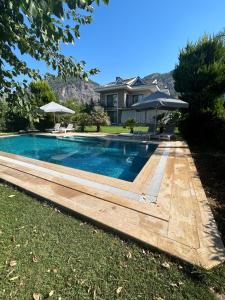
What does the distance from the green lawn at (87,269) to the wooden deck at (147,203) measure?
Result: 181mm

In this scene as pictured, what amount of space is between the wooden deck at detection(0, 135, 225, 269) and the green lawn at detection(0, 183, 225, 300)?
0.59 feet

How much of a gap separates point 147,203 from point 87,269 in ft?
5.48

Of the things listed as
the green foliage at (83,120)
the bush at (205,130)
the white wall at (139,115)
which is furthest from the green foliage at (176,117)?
the white wall at (139,115)

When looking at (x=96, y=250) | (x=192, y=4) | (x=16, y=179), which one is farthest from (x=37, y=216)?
(x=192, y=4)

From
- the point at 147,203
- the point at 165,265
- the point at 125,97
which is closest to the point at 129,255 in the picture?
the point at 165,265

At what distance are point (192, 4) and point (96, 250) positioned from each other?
13.0 metres

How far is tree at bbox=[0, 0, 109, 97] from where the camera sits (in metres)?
1.33

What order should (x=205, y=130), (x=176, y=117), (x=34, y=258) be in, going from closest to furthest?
(x=34, y=258)
(x=205, y=130)
(x=176, y=117)

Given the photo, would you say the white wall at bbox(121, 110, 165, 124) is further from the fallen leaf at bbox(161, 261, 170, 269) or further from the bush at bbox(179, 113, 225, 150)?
the fallen leaf at bbox(161, 261, 170, 269)

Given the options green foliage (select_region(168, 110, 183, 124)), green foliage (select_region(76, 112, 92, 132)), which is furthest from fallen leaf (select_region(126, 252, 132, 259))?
green foliage (select_region(76, 112, 92, 132))

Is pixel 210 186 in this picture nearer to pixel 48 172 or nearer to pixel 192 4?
pixel 48 172

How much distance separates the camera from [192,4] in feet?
33.2

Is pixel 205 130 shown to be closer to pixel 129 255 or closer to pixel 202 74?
pixel 202 74

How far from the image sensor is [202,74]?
1220 cm
